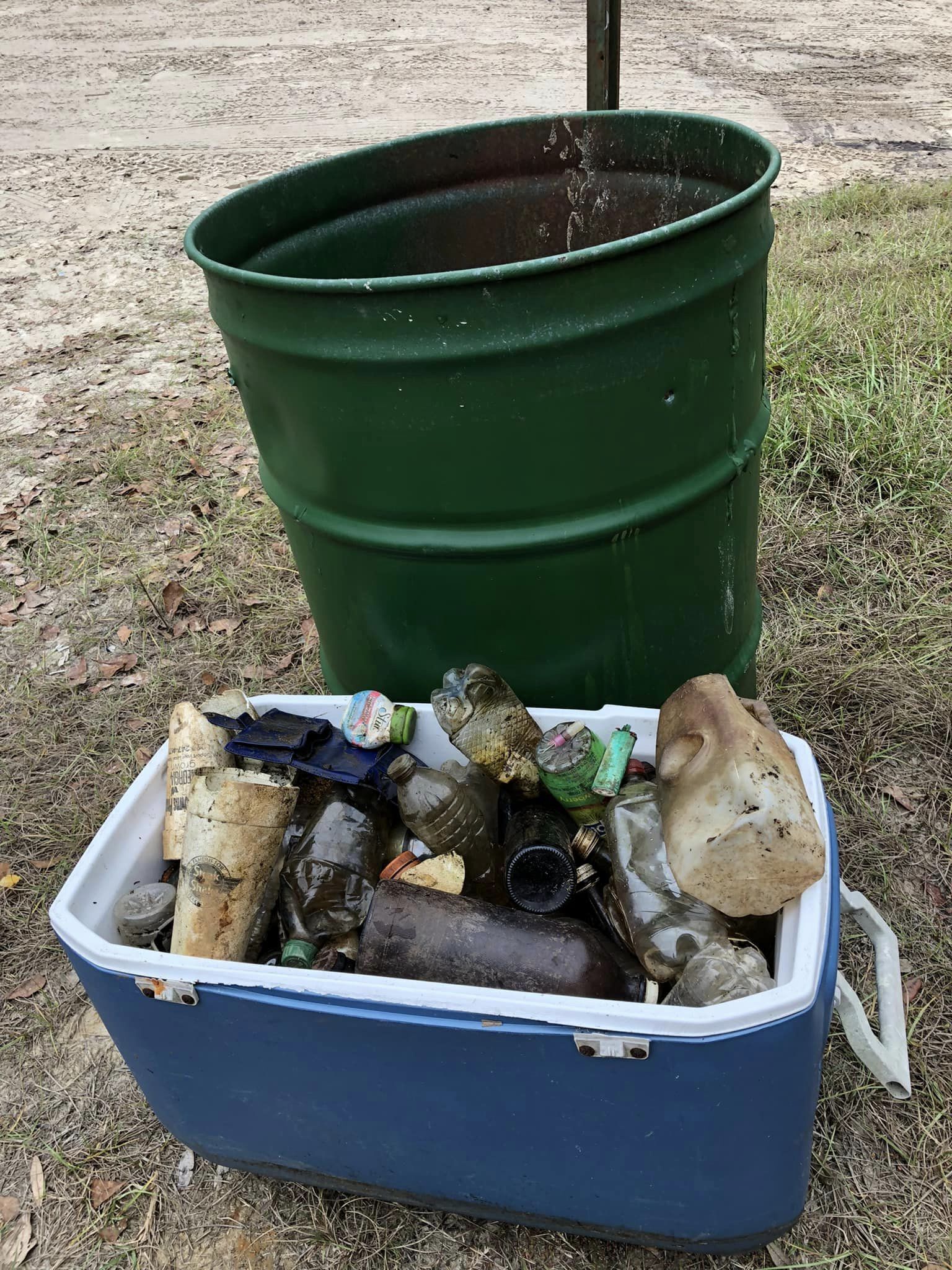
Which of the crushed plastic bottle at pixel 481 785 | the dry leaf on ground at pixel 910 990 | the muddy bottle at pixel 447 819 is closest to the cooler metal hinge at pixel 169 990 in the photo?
the muddy bottle at pixel 447 819

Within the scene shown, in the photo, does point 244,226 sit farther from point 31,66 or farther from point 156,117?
point 31,66

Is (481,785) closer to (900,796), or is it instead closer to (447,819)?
(447,819)

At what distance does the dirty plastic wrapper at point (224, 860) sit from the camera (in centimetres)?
167

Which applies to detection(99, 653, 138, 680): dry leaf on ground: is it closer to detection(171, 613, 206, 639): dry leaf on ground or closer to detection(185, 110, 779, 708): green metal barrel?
detection(171, 613, 206, 639): dry leaf on ground

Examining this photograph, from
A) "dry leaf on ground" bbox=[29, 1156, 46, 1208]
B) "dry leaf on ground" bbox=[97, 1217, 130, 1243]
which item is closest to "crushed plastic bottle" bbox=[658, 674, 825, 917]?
"dry leaf on ground" bbox=[97, 1217, 130, 1243]

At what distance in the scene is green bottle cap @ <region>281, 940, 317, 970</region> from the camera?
5.39 ft

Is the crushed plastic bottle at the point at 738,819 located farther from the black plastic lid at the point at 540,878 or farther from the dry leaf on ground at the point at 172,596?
the dry leaf on ground at the point at 172,596

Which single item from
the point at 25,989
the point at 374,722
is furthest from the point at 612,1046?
the point at 25,989

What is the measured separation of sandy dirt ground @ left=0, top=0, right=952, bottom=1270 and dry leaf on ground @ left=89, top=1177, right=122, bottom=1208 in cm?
327

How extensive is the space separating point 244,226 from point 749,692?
1614 millimetres

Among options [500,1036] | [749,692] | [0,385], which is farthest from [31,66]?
[500,1036]

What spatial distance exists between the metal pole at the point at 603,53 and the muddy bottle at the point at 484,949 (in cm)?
196

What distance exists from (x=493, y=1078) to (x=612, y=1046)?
22 centimetres

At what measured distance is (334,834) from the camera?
187 centimetres
